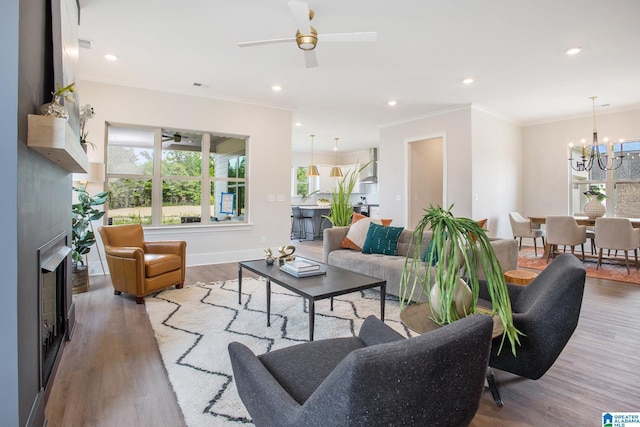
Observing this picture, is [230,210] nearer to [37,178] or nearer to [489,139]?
[37,178]

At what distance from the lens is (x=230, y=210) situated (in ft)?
19.1

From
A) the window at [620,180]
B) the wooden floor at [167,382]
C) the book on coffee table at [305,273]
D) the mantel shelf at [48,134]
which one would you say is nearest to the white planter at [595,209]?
the window at [620,180]

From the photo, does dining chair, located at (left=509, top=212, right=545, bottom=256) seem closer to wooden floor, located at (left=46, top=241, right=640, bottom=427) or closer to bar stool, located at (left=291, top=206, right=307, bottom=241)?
wooden floor, located at (left=46, top=241, right=640, bottom=427)

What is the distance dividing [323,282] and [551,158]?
22.0 feet

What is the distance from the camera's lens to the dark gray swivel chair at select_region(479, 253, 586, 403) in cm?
154

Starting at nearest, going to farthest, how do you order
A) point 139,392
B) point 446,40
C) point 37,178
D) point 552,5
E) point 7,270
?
point 7,270
point 37,178
point 139,392
point 552,5
point 446,40

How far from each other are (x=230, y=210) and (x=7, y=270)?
15.4 ft

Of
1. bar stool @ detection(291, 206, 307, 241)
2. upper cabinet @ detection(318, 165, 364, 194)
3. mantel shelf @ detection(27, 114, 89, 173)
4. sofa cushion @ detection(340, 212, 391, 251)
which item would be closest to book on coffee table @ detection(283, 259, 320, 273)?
sofa cushion @ detection(340, 212, 391, 251)

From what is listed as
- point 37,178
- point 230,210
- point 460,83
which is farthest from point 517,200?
point 37,178

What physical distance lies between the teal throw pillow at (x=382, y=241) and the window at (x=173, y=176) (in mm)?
2720

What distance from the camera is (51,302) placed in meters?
2.20

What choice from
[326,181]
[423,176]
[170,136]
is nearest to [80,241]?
[170,136]
